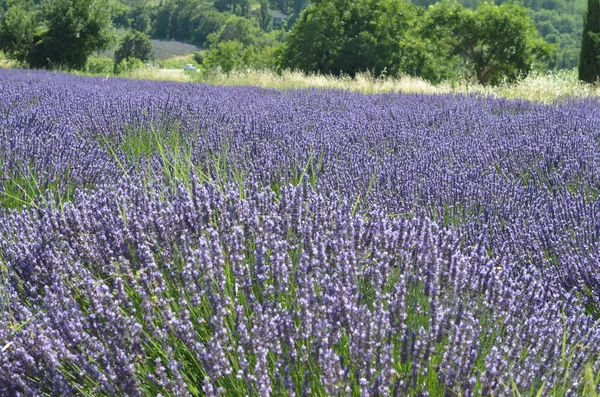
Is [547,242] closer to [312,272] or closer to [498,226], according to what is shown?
[498,226]

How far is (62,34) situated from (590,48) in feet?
57.0

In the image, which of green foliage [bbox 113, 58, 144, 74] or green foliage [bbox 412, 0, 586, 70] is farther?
green foliage [bbox 412, 0, 586, 70]

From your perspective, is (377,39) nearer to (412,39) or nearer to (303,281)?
(412,39)

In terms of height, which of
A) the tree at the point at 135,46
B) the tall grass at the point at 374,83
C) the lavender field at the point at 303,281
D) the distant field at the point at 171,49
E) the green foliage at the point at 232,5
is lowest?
the distant field at the point at 171,49

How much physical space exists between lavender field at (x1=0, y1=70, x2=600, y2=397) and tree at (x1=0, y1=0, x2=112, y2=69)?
2094cm

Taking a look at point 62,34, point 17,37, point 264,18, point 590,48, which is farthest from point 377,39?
point 264,18

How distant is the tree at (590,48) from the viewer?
16766 millimetres

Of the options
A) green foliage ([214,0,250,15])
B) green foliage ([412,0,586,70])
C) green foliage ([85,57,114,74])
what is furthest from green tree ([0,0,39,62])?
green foliage ([214,0,250,15])

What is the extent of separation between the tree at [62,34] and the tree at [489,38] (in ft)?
38.5

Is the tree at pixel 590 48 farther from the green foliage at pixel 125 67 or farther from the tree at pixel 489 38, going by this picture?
the green foliage at pixel 125 67

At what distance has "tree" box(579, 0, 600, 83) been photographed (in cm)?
1677

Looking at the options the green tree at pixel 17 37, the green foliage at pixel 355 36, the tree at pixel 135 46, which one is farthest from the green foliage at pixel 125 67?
the tree at pixel 135 46

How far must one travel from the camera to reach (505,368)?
1.55 m

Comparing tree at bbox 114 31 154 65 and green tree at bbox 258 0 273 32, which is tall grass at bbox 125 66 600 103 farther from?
green tree at bbox 258 0 273 32
